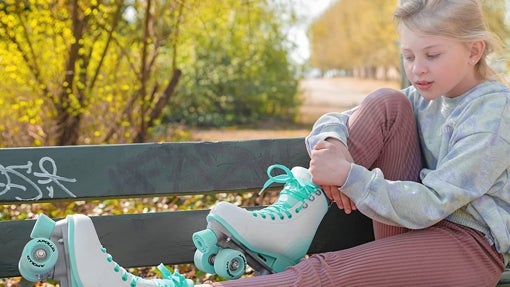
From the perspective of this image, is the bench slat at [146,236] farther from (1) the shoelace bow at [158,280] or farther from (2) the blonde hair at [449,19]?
(2) the blonde hair at [449,19]

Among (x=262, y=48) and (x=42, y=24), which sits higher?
(x=42, y=24)

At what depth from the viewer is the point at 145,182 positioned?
266 centimetres

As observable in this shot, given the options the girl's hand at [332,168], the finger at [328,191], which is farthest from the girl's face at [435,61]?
the finger at [328,191]

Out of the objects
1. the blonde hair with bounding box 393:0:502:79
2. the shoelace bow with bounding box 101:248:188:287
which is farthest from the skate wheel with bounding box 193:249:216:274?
the blonde hair with bounding box 393:0:502:79

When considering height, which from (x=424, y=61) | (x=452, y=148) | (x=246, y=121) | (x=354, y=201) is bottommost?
(x=246, y=121)

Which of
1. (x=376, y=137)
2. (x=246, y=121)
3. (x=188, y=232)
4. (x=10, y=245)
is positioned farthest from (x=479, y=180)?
(x=246, y=121)

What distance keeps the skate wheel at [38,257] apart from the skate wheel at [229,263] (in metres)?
0.48

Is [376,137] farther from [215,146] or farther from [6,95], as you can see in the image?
[6,95]

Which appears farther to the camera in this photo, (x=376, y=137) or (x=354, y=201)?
(x=376, y=137)

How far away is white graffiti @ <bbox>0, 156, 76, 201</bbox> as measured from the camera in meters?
2.51

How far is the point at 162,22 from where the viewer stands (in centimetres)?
612

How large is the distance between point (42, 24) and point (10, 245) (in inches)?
118

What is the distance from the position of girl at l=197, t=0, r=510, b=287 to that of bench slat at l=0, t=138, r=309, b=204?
1.20ft

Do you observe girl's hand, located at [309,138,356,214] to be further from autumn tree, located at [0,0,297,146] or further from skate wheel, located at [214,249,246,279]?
autumn tree, located at [0,0,297,146]
